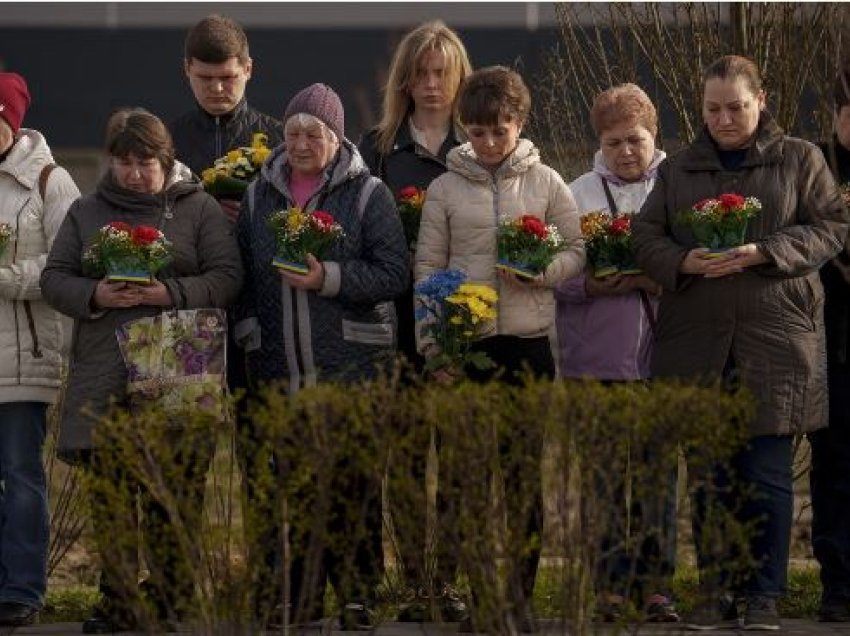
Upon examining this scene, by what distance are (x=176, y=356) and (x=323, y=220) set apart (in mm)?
724

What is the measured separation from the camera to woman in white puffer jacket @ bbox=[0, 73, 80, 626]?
8.25m

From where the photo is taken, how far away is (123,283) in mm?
7816

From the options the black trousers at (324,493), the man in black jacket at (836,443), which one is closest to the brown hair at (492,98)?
the man in black jacket at (836,443)

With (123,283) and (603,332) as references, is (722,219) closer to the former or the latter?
(603,332)

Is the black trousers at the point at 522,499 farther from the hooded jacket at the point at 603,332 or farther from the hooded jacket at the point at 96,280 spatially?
the hooded jacket at the point at 96,280

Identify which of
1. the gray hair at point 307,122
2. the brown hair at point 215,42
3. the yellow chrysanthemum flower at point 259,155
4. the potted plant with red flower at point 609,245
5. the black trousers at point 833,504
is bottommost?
the black trousers at point 833,504

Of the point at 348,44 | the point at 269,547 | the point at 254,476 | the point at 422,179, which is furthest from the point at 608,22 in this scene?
the point at 348,44

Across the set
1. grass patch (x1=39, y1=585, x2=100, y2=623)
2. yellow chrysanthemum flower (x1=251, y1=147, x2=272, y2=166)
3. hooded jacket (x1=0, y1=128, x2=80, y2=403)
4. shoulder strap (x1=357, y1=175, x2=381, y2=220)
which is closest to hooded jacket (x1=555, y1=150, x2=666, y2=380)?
shoulder strap (x1=357, y1=175, x2=381, y2=220)

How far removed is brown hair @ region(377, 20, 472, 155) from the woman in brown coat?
105 centimetres

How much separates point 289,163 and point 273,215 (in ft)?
1.13

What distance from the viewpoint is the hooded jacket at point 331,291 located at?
7992 mm

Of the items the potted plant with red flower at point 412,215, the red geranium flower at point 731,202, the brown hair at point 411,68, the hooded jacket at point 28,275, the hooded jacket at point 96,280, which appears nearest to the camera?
the red geranium flower at point 731,202

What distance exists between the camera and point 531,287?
805 cm

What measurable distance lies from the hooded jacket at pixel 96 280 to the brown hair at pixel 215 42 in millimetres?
576
